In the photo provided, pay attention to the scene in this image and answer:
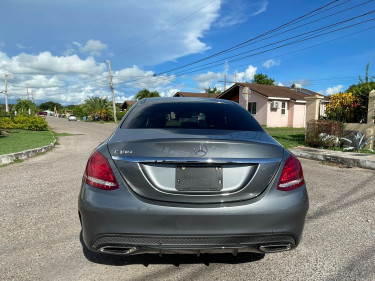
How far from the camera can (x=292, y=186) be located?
2.15 metres

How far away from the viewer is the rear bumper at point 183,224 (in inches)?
77.4

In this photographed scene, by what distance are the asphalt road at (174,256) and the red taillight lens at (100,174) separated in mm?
868

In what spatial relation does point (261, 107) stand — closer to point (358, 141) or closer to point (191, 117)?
point (358, 141)

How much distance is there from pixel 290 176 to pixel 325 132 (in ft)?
31.1

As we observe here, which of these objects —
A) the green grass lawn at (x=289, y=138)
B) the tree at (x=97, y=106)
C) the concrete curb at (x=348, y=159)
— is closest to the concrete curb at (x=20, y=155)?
the concrete curb at (x=348, y=159)

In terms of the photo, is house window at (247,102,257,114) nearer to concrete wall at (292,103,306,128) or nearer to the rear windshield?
concrete wall at (292,103,306,128)

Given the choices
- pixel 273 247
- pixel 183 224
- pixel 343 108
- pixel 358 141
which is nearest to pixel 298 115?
pixel 343 108

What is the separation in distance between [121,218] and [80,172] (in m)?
5.01

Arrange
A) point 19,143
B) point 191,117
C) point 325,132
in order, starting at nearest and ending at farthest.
→ 1. point 191,117
2. point 325,132
3. point 19,143

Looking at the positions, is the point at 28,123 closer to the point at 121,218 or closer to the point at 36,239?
the point at 36,239

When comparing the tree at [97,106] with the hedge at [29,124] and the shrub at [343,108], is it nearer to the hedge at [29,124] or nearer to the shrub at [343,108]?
the hedge at [29,124]

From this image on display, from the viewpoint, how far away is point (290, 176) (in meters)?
2.15

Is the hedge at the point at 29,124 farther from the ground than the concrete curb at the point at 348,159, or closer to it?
farther from the ground

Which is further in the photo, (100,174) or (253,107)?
(253,107)
